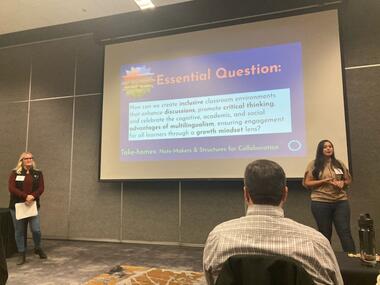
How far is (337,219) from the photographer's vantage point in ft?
9.89

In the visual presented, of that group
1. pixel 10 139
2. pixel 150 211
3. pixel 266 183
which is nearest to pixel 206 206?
pixel 150 211

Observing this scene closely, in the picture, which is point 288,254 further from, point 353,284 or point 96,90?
point 96,90

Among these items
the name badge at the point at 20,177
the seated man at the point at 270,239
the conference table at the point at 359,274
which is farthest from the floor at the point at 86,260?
the seated man at the point at 270,239

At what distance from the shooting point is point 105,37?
493 cm

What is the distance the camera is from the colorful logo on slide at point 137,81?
4496 millimetres

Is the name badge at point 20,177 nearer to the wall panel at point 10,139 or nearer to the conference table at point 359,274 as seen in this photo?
the wall panel at point 10,139

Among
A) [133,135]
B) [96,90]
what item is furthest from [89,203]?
[96,90]

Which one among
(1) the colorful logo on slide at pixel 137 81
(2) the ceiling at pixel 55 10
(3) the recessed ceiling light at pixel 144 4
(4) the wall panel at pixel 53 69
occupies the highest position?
(2) the ceiling at pixel 55 10

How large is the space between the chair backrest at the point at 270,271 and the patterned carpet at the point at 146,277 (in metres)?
2.06

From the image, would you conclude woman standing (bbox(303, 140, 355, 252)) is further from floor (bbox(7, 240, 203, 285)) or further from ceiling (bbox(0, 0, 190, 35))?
ceiling (bbox(0, 0, 190, 35))

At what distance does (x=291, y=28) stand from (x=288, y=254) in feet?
11.8

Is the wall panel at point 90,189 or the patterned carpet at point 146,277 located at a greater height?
the wall panel at point 90,189

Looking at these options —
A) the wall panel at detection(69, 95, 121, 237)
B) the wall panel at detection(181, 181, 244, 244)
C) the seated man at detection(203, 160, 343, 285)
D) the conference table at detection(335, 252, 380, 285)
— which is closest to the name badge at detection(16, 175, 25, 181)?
the wall panel at detection(69, 95, 121, 237)

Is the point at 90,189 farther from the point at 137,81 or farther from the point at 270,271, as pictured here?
the point at 270,271
